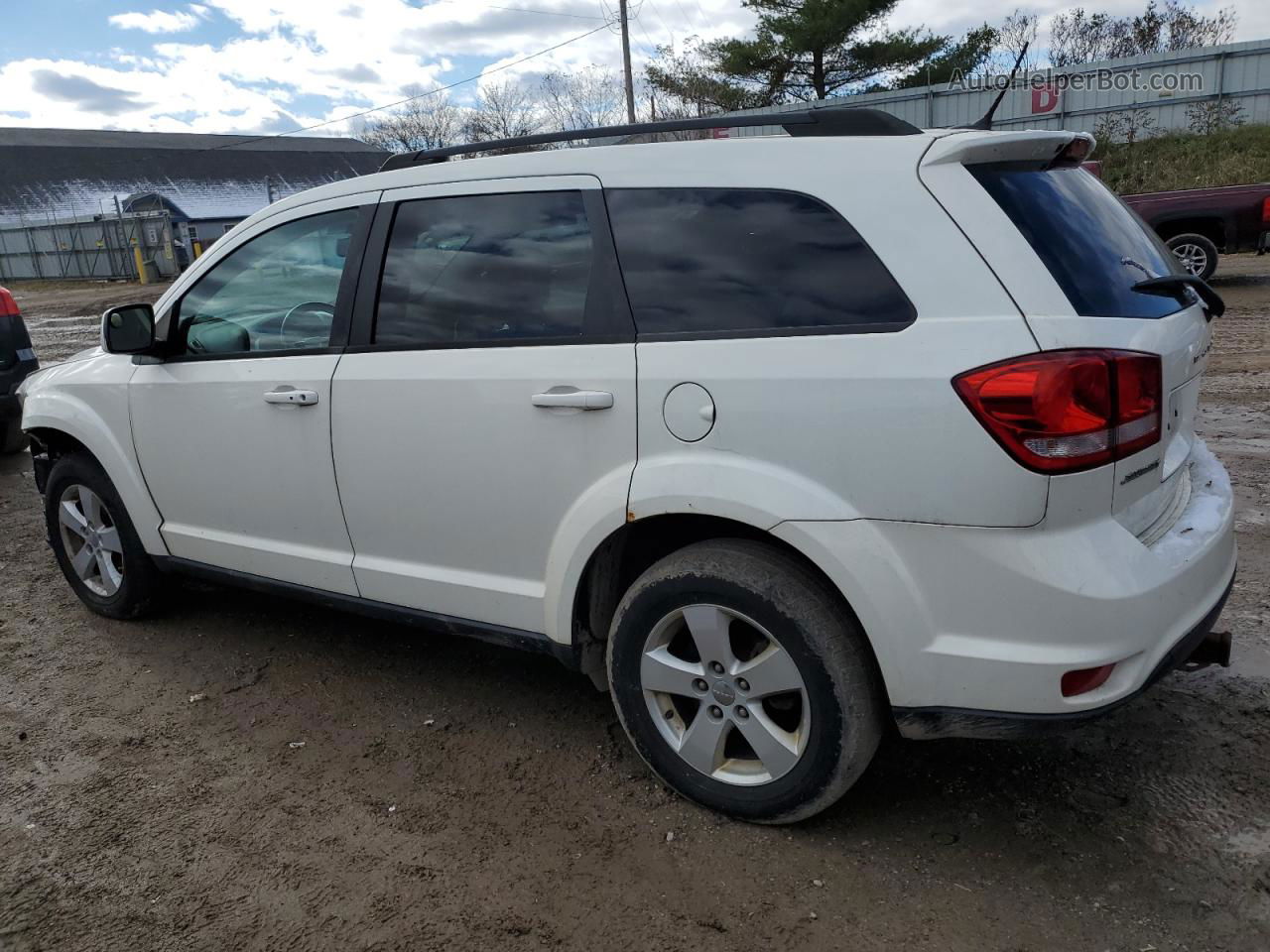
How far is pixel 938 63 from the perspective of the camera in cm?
3091

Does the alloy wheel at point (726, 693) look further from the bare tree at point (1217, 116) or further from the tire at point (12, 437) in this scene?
the bare tree at point (1217, 116)

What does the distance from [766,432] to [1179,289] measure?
1234mm

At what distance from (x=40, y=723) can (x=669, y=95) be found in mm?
35871

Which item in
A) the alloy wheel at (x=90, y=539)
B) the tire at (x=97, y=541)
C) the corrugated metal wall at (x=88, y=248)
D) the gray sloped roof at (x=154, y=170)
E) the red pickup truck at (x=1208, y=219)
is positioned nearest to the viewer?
the tire at (x=97, y=541)

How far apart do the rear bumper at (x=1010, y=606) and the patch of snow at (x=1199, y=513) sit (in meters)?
0.01

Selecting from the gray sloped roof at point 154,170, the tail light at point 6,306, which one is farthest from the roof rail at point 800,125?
the gray sloped roof at point 154,170

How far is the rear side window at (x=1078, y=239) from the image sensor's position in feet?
7.59

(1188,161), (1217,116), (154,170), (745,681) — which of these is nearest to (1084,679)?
(745,681)

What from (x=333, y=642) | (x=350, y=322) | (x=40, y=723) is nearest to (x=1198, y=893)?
(x=350, y=322)

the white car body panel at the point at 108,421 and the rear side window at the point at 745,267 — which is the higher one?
the rear side window at the point at 745,267

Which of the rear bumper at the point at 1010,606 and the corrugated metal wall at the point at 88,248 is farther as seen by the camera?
the corrugated metal wall at the point at 88,248

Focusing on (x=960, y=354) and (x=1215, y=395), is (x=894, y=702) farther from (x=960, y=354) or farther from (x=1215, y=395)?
(x=1215, y=395)

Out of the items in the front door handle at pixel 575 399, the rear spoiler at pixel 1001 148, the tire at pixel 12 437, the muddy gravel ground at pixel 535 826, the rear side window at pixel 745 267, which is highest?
the rear spoiler at pixel 1001 148

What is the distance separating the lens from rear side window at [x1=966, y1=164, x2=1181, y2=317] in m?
2.31
